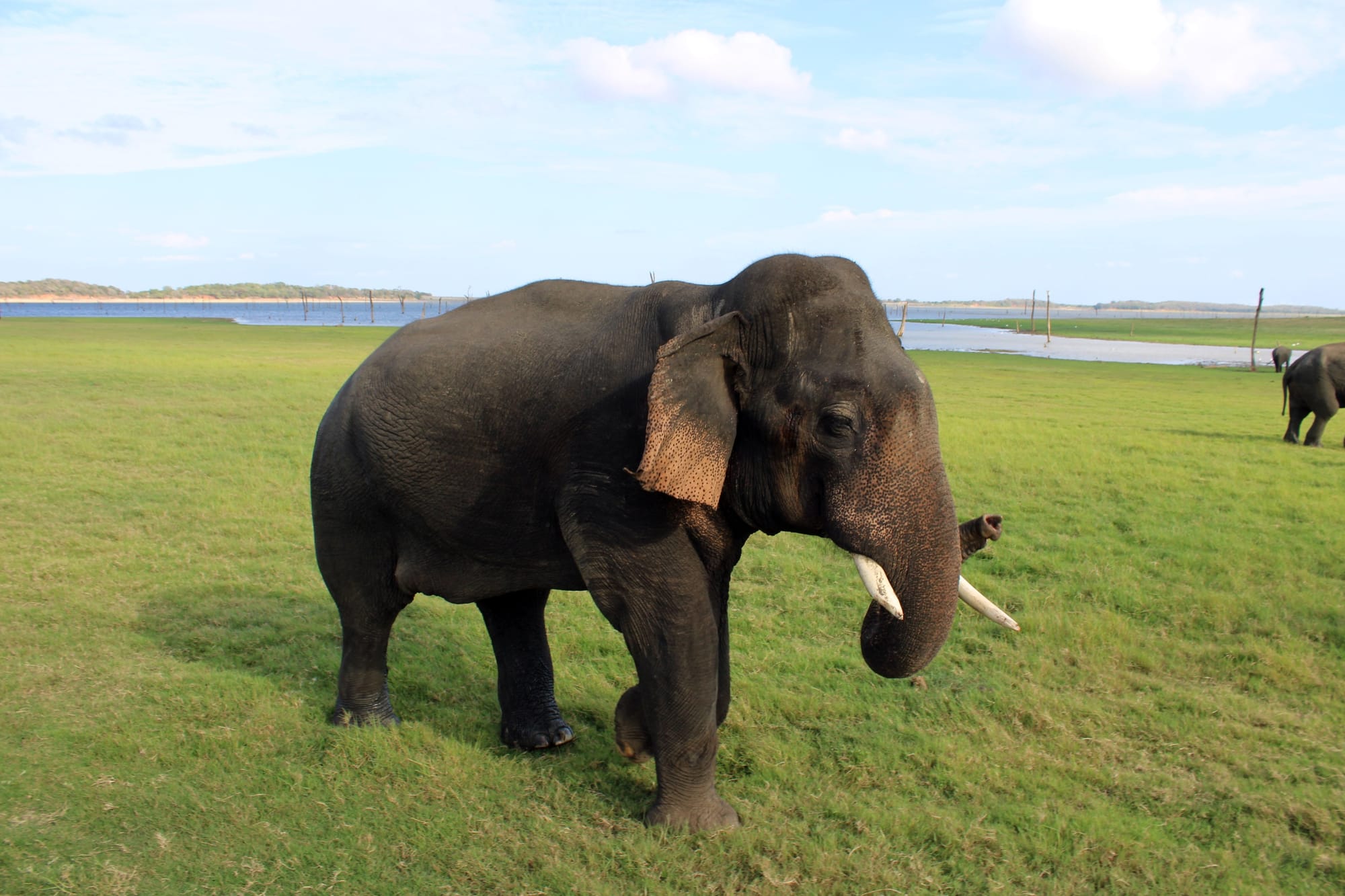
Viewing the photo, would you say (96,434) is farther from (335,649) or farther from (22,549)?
(335,649)

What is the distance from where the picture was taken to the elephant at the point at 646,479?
3326 mm

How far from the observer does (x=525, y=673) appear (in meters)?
4.78

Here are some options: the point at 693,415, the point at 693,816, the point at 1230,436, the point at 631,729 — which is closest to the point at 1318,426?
the point at 1230,436

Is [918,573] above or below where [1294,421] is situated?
above

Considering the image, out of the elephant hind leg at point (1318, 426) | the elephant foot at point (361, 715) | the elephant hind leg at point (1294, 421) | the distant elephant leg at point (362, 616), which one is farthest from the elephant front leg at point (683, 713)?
the elephant hind leg at point (1294, 421)

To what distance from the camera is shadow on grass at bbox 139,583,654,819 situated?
179 inches

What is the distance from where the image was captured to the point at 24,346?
30250 millimetres

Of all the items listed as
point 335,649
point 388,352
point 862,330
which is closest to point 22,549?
point 335,649

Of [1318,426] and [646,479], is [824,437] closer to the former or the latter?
[646,479]

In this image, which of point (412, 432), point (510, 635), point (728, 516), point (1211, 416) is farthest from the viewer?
point (1211, 416)

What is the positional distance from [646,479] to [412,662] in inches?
121

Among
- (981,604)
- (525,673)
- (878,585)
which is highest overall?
(878,585)

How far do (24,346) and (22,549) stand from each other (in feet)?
88.9

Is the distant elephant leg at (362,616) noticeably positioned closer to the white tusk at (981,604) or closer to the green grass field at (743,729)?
the green grass field at (743,729)
